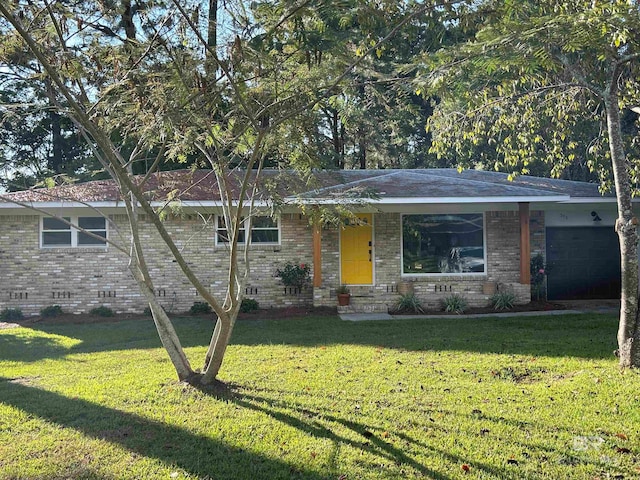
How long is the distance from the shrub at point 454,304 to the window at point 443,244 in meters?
1.00

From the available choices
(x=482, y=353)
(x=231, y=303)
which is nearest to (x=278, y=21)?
(x=231, y=303)

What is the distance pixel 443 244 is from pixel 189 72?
9420 mm

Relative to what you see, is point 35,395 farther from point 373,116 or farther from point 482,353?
point 373,116

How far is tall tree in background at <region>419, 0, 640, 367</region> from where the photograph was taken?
5.06m

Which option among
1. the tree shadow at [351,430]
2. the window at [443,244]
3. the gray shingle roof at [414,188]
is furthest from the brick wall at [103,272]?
the tree shadow at [351,430]

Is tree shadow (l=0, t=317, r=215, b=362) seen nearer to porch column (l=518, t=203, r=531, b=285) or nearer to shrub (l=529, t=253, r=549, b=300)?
porch column (l=518, t=203, r=531, b=285)

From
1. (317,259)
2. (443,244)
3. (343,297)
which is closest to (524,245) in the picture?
(443,244)

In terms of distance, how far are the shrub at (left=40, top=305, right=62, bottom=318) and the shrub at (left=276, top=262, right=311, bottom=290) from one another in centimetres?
535

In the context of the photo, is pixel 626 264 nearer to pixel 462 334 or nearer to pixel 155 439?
pixel 462 334

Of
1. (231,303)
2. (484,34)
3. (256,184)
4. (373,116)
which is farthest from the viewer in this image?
(373,116)

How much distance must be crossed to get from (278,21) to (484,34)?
207cm

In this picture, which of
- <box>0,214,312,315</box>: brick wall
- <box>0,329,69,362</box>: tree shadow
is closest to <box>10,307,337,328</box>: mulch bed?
<box>0,214,312,315</box>: brick wall

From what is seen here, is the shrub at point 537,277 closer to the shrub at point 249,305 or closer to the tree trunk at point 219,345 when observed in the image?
the shrub at point 249,305

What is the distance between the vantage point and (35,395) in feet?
19.1
